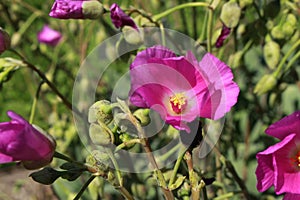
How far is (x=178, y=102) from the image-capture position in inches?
37.1

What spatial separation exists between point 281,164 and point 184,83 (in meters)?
0.20

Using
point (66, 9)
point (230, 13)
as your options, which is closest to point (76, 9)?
point (66, 9)

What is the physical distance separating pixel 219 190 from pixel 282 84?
0.27m

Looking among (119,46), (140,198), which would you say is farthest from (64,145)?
(119,46)

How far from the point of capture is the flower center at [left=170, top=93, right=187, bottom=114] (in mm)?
936

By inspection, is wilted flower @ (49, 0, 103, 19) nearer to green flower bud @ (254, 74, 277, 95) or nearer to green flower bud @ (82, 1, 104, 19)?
green flower bud @ (82, 1, 104, 19)

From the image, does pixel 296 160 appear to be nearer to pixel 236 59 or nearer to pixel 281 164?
pixel 281 164

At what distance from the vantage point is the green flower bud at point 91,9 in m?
1.01

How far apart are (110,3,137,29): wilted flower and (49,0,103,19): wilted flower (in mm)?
22

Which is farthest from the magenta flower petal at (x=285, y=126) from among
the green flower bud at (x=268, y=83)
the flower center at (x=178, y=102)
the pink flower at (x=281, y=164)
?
the green flower bud at (x=268, y=83)

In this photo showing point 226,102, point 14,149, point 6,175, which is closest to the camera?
point 14,149

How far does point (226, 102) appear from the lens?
0.86 meters

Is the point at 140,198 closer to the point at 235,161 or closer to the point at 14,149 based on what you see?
the point at 235,161

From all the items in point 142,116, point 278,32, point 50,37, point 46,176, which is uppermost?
point 278,32
